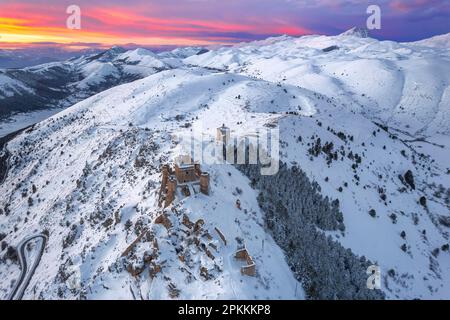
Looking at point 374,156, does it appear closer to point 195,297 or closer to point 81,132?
point 195,297

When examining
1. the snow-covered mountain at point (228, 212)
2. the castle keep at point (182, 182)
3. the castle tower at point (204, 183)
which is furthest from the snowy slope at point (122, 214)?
the castle keep at point (182, 182)

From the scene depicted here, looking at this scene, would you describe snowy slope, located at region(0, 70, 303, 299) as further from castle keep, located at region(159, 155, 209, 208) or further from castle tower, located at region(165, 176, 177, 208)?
castle tower, located at region(165, 176, 177, 208)

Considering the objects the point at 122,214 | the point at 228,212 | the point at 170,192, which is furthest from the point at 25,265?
the point at 228,212

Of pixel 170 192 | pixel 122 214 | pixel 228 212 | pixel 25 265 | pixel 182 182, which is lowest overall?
pixel 25 265

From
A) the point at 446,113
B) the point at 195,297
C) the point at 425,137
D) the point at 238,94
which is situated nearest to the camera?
the point at 195,297

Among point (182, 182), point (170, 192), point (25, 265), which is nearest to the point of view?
point (170, 192)

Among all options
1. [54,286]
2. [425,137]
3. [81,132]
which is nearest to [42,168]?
[81,132]

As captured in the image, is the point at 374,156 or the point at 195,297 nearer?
the point at 195,297

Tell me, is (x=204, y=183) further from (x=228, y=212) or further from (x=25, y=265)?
(x=25, y=265)
